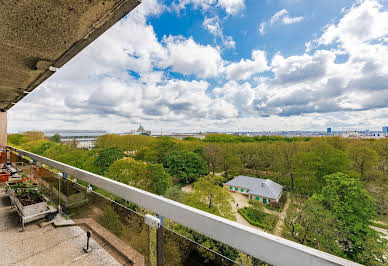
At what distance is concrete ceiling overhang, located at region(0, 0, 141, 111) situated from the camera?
43.9 inches

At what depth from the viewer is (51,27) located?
51.8 inches

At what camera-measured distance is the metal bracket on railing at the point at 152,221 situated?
101cm

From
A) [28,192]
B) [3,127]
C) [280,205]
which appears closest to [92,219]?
[28,192]

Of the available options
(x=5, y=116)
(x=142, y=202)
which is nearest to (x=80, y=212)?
(x=142, y=202)

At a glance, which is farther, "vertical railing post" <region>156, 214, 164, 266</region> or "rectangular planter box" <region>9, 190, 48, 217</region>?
"rectangular planter box" <region>9, 190, 48, 217</region>

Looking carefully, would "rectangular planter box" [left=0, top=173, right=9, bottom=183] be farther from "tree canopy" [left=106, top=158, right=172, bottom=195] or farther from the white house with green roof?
the white house with green roof

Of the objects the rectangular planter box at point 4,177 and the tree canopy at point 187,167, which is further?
the tree canopy at point 187,167

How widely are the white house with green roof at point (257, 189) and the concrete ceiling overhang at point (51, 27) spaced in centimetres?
1789

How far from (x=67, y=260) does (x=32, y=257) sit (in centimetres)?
33

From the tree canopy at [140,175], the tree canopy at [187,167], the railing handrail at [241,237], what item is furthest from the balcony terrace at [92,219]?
the tree canopy at [187,167]

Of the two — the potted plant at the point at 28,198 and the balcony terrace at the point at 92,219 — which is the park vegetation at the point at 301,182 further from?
the potted plant at the point at 28,198

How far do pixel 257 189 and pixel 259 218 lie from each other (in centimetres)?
465

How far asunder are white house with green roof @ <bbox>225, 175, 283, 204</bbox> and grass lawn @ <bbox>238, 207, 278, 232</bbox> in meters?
3.30

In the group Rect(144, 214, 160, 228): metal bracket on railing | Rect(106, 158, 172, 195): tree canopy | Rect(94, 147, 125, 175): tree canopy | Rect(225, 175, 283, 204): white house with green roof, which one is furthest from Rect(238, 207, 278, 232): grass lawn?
Rect(94, 147, 125, 175): tree canopy
